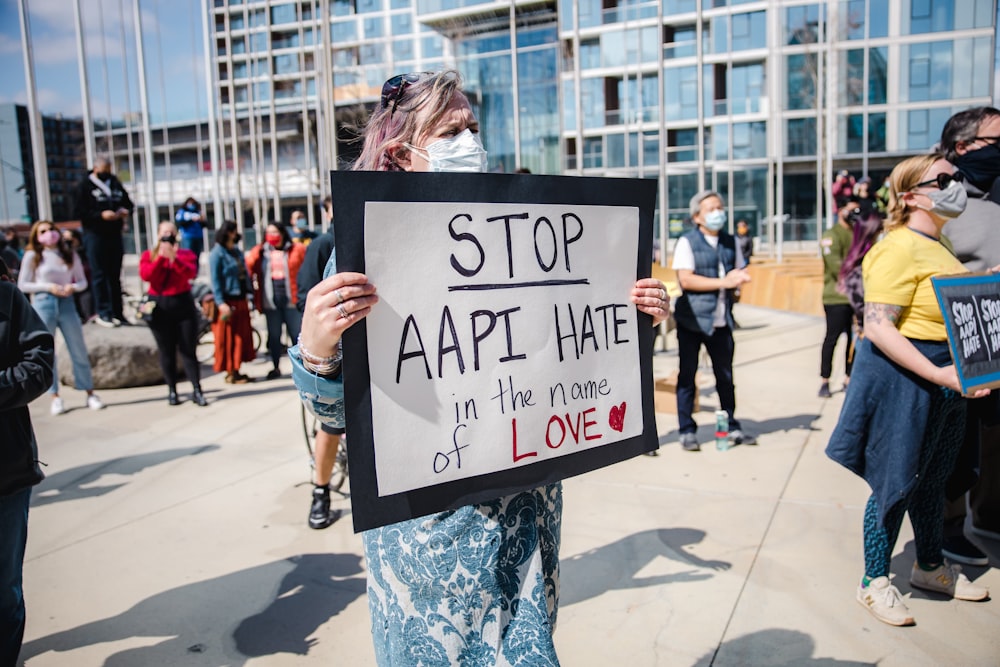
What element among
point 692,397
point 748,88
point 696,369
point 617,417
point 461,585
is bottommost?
point 692,397

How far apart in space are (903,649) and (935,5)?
35.7 meters

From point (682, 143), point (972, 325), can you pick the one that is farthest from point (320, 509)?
point (682, 143)

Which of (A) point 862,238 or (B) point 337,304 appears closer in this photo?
(B) point 337,304

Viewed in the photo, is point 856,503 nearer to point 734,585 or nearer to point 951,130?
point 734,585

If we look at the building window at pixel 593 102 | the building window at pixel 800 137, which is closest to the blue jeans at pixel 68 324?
the building window at pixel 593 102

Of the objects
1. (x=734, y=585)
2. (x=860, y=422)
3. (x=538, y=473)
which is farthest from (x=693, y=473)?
(x=538, y=473)

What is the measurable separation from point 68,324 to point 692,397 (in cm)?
609

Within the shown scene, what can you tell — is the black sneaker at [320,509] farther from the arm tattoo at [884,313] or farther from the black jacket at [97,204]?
the black jacket at [97,204]

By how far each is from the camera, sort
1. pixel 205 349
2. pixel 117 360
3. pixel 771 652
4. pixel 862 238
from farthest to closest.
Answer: pixel 205 349
pixel 117 360
pixel 862 238
pixel 771 652

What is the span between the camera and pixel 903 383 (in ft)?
9.34

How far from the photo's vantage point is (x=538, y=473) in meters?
1.60

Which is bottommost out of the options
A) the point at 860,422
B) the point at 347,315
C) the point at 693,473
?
the point at 693,473

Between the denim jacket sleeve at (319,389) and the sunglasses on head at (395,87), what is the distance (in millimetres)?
442

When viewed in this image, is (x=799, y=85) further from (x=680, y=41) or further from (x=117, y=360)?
(x=117, y=360)
